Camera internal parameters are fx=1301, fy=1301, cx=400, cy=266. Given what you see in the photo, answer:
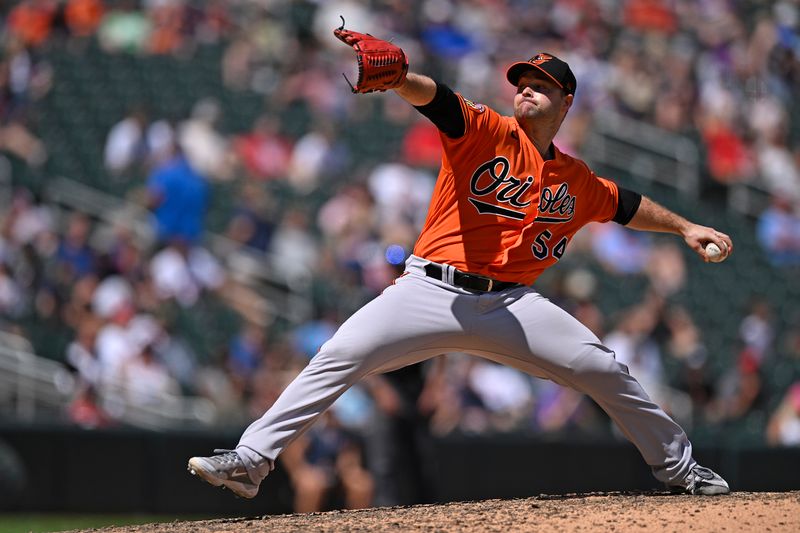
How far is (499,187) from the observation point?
5.14m

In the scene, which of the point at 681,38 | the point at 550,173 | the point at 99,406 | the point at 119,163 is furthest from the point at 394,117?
the point at 550,173

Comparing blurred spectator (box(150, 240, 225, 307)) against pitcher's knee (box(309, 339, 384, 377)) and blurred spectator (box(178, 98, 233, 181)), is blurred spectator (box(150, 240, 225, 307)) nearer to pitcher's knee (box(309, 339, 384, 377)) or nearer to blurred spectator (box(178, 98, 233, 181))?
blurred spectator (box(178, 98, 233, 181))

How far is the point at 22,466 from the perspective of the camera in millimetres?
9469

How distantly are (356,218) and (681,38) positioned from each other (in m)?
6.69

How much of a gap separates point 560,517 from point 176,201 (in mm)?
7348

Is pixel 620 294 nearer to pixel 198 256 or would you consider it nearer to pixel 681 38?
pixel 198 256

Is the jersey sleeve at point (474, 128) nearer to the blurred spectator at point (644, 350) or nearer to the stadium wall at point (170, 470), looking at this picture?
the stadium wall at point (170, 470)

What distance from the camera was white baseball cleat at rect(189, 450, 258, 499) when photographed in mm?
4914

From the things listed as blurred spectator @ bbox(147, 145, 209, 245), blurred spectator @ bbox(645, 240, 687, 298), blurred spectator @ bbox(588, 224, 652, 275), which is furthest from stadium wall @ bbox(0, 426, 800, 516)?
blurred spectator @ bbox(588, 224, 652, 275)

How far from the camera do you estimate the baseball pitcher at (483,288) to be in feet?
16.5

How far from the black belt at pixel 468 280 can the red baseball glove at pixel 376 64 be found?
840mm

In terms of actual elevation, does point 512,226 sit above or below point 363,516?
above

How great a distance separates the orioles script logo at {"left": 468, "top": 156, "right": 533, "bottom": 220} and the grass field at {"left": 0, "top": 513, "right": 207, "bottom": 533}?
14.3 ft

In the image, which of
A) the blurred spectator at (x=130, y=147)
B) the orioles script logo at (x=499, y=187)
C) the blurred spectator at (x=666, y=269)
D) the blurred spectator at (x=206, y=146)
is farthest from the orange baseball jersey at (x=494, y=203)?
the blurred spectator at (x=130, y=147)
